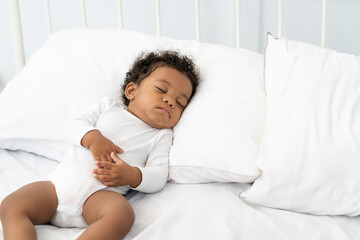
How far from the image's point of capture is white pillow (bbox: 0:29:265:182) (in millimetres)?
995

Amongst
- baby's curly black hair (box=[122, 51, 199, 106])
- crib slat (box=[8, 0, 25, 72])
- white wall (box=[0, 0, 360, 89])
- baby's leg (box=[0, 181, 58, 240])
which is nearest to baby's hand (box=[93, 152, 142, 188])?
baby's leg (box=[0, 181, 58, 240])

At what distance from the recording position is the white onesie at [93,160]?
0.91 metres

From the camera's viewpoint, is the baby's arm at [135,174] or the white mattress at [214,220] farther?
the baby's arm at [135,174]

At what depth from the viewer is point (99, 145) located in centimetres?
99

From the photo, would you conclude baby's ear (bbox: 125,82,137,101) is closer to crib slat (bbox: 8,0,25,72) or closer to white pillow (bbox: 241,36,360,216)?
white pillow (bbox: 241,36,360,216)

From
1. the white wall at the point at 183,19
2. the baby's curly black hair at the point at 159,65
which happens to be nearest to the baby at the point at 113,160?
the baby's curly black hair at the point at 159,65

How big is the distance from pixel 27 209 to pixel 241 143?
48 centimetres

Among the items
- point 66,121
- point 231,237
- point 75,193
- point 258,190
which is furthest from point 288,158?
point 66,121

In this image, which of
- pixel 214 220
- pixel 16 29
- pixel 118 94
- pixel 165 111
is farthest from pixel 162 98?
pixel 16 29

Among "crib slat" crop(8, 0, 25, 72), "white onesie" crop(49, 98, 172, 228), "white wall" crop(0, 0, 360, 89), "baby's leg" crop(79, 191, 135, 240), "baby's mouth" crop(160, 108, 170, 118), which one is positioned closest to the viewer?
"baby's leg" crop(79, 191, 135, 240)

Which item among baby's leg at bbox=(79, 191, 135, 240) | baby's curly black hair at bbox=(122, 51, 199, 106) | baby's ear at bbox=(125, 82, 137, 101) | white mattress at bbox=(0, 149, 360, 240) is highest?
baby's curly black hair at bbox=(122, 51, 199, 106)

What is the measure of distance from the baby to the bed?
0.12 feet

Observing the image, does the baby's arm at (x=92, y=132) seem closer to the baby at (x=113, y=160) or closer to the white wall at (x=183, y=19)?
the baby at (x=113, y=160)

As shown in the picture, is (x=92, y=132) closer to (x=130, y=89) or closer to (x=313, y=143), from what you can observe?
(x=130, y=89)
